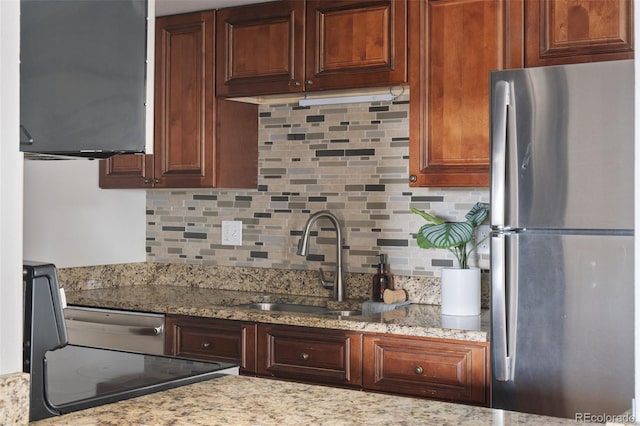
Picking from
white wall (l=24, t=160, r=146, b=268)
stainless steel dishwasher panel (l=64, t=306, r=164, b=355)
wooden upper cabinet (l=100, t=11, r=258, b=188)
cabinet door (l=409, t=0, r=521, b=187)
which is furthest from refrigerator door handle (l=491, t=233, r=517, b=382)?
white wall (l=24, t=160, r=146, b=268)

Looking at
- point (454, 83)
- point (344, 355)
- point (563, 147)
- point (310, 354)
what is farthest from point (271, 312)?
point (563, 147)

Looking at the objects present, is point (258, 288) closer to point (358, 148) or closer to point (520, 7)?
point (358, 148)

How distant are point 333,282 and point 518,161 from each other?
4.63ft

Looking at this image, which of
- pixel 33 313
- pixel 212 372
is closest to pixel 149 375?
pixel 212 372

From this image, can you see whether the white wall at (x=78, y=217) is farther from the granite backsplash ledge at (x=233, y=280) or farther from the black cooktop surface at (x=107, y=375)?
the black cooktop surface at (x=107, y=375)

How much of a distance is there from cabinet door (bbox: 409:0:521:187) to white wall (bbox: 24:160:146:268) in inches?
70.7

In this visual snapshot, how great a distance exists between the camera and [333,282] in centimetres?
389

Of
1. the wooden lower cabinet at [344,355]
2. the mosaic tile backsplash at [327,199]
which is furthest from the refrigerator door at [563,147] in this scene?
the mosaic tile backsplash at [327,199]

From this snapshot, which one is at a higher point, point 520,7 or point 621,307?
point 520,7

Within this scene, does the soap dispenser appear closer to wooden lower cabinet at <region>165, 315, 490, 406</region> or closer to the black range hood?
wooden lower cabinet at <region>165, 315, 490, 406</region>

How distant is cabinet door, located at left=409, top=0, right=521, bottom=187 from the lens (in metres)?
3.19

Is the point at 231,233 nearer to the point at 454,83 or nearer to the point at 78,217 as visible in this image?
the point at 78,217

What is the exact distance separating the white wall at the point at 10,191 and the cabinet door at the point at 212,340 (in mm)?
1819

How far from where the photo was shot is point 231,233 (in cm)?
427
